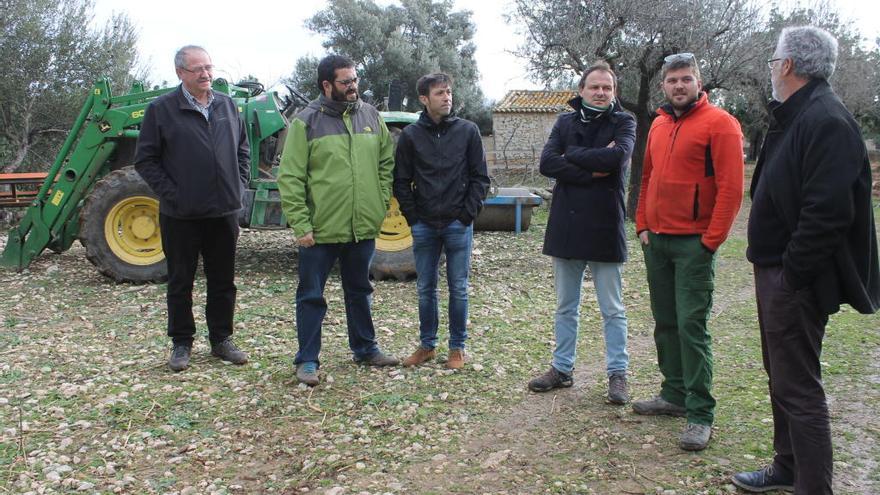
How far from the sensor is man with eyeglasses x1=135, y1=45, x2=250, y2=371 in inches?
177

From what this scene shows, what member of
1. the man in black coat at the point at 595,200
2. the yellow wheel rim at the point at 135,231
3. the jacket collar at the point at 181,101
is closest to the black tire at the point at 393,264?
the yellow wheel rim at the point at 135,231

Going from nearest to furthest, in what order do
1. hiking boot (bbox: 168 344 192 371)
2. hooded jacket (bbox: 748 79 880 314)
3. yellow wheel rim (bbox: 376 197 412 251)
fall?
hooded jacket (bbox: 748 79 880 314), hiking boot (bbox: 168 344 192 371), yellow wheel rim (bbox: 376 197 412 251)

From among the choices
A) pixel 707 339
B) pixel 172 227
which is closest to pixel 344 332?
pixel 172 227

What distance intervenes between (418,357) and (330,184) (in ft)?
4.11

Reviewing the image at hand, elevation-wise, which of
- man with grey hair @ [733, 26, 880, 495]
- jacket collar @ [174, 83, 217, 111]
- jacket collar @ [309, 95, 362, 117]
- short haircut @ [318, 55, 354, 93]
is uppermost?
short haircut @ [318, 55, 354, 93]

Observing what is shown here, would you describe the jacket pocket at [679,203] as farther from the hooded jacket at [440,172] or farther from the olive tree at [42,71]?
the olive tree at [42,71]

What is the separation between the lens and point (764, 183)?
113 inches

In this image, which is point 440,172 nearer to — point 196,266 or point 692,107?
point 692,107

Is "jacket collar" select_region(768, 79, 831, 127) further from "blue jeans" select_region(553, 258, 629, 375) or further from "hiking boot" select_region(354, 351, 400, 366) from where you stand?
"hiking boot" select_region(354, 351, 400, 366)

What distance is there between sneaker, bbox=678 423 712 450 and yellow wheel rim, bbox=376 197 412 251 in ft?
14.2

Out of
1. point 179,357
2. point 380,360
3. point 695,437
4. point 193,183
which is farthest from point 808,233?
point 179,357

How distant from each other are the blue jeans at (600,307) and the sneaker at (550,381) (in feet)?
0.11

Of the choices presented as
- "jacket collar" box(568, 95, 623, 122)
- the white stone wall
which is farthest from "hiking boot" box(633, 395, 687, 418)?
the white stone wall

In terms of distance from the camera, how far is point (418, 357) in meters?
4.71
